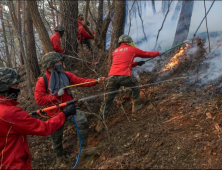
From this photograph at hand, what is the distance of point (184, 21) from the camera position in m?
5.86

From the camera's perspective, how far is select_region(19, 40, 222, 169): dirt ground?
2824 millimetres

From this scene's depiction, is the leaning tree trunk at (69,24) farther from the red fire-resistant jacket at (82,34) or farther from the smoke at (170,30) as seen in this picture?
the smoke at (170,30)

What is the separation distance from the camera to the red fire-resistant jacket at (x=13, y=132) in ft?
7.38

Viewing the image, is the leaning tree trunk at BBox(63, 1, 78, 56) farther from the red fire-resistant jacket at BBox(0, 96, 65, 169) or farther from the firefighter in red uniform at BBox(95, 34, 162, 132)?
the red fire-resistant jacket at BBox(0, 96, 65, 169)

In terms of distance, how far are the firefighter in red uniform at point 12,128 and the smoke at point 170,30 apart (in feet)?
13.5

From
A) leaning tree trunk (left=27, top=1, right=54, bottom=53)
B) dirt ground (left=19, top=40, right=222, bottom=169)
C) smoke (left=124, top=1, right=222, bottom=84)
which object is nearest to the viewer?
dirt ground (left=19, top=40, right=222, bottom=169)

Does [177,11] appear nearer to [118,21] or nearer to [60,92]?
[118,21]

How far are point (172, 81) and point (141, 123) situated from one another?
1863 mm

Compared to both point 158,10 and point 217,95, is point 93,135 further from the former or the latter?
point 158,10

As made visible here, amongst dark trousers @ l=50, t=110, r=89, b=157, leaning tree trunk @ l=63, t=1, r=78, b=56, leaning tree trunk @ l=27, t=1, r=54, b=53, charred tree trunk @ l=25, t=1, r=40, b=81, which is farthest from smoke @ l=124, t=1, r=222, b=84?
charred tree trunk @ l=25, t=1, r=40, b=81

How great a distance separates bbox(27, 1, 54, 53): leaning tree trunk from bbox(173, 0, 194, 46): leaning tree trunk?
13.8 ft

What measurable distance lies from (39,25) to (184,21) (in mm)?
4610

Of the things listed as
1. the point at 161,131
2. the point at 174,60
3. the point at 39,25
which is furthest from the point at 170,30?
the point at 39,25

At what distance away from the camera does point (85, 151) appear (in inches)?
144
